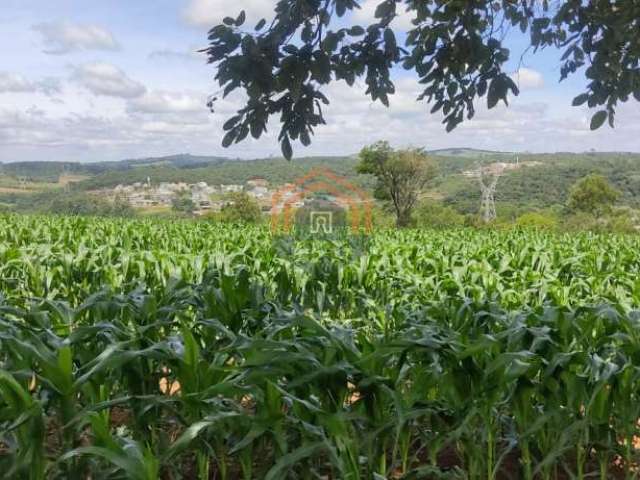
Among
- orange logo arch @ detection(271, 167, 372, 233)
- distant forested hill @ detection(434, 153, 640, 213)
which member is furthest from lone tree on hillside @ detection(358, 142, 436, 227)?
orange logo arch @ detection(271, 167, 372, 233)

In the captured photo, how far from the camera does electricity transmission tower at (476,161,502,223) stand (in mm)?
46141

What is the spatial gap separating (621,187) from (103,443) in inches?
3321

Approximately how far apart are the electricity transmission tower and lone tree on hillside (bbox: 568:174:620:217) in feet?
22.3

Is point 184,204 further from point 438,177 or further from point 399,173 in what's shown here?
point 438,177

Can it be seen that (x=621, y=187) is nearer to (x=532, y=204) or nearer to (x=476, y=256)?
(x=532, y=204)

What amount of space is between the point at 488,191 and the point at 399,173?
7.16 m

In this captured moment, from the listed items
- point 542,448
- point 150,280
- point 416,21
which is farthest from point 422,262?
point 542,448

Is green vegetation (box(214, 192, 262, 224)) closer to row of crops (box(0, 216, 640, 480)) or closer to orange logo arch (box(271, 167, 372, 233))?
orange logo arch (box(271, 167, 372, 233))

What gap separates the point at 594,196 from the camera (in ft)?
168

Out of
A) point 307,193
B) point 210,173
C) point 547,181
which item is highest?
point 307,193

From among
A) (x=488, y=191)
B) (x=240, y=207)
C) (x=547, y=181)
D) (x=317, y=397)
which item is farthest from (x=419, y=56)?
(x=547, y=181)

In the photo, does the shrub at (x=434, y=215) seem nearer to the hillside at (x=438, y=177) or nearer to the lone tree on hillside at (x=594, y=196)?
the hillside at (x=438, y=177)

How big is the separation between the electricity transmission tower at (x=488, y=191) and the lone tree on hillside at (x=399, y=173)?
4.50m

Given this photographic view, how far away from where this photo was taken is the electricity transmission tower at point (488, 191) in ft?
151
